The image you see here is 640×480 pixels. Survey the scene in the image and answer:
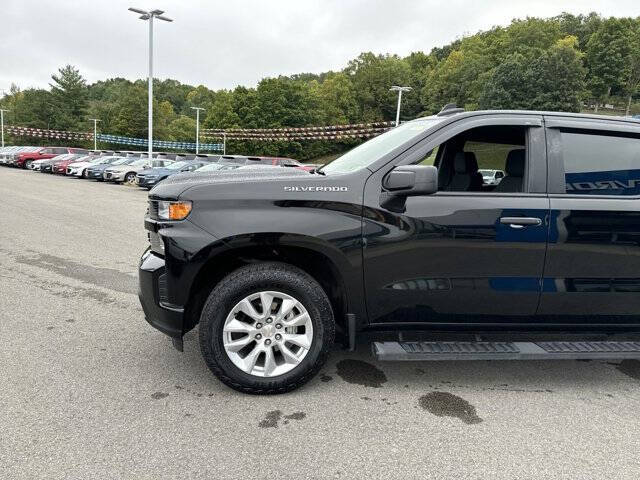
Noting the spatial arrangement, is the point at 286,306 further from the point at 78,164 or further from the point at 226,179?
the point at 78,164

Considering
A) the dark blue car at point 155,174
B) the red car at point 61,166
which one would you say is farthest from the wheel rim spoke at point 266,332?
the red car at point 61,166

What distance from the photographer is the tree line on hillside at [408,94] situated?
2660 inches

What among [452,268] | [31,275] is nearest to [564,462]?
[452,268]

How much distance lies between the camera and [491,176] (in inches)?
147

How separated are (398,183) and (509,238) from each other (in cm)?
83

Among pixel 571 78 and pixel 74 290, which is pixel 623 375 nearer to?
pixel 74 290

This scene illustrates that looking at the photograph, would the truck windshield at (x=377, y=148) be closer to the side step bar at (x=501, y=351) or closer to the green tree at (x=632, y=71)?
the side step bar at (x=501, y=351)

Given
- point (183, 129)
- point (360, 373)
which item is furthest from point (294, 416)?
point (183, 129)

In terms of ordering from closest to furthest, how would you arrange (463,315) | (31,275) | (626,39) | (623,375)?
(463,315)
(623,375)
(31,275)
(626,39)

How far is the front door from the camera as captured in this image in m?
3.05

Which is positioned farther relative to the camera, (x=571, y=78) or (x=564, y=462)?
(x=571, y=78)

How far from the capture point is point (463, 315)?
10.4 ft

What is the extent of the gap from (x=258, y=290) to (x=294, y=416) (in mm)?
795

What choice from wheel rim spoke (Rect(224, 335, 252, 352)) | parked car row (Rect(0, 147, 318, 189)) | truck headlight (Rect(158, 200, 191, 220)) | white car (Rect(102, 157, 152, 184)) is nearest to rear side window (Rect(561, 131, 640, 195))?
wheel rim spoke (Rect(224, 335, 252, 352))
